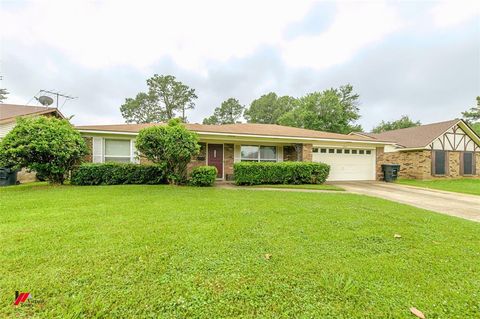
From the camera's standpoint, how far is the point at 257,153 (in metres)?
12.1

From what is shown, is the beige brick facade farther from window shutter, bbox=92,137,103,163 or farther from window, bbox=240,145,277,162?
window shutter, bbox=92,137,103,163

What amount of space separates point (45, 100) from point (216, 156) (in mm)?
11771

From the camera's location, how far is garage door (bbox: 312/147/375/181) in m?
12.5

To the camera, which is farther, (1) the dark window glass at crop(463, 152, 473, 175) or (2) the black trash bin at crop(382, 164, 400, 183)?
(1) the dark window glass at crop(463, 152, 473, 175)

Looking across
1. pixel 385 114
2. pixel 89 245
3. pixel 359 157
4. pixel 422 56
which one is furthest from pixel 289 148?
pixel 385 114

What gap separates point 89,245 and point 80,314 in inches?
58.1

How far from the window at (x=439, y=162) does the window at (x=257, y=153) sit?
450 inches

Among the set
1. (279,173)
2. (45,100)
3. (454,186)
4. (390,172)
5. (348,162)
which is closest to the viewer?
(279,173)

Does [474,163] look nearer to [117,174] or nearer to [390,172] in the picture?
[390,172]

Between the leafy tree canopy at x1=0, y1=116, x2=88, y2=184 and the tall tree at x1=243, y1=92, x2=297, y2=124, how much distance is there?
33.0 meters

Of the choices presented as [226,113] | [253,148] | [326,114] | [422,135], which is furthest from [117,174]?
[226,113]

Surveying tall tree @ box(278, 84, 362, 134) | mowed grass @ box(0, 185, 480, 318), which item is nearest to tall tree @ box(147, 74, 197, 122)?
tall tree @ box(278, 84, 362, 134)

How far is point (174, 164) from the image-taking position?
873cm

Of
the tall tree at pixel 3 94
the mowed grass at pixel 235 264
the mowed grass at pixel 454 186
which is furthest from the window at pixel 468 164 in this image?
the tall tree at pixel 3 94
